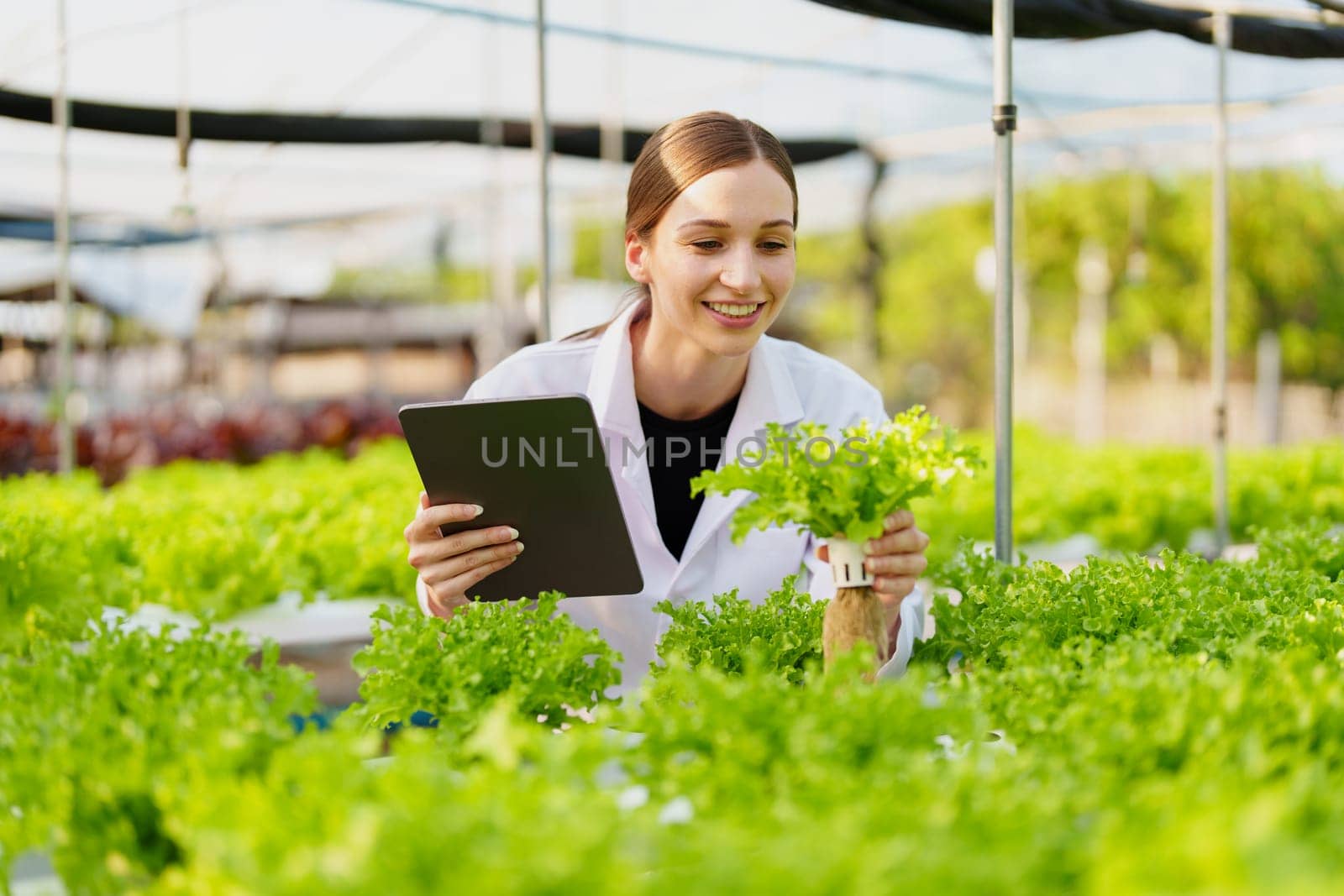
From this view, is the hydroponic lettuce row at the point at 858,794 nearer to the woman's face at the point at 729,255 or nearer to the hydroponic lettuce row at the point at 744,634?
the hydroponic lettuce row at the point at 744,634

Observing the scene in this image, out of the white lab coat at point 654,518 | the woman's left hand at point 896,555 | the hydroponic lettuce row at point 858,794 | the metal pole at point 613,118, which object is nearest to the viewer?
the hydroponic lettuce row at point 858,794

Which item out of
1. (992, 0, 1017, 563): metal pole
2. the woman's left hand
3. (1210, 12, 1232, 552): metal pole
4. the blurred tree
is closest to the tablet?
the woman's left hand

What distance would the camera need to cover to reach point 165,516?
4016 mm

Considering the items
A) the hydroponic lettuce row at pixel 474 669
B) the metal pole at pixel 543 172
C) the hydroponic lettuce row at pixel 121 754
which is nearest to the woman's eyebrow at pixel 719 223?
the hydroponic lettuce row at pixel 474 669

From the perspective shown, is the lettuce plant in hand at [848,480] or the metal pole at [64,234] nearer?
the lettuce plant in hand at [848,480]

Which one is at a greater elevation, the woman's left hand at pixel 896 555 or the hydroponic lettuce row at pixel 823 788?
the woman's left hand at pixel 896 555

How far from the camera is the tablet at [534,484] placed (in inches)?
73.2

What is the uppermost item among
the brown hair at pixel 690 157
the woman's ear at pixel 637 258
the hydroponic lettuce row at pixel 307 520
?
the brown hair at pixel 690 157

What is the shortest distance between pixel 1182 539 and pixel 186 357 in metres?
19.8

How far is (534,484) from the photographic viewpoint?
76.0 inches

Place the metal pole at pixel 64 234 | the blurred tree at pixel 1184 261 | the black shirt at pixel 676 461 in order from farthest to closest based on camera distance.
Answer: the blurred tree at pixel 1184 261 < the metal pole at pixel 64 234 < the black shirt at pixel 676 461

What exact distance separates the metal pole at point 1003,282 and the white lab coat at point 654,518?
26 centimetres

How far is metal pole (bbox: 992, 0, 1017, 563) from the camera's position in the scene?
232 centimetres

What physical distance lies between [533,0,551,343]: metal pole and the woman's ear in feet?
2.41
